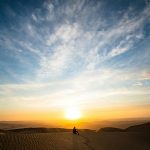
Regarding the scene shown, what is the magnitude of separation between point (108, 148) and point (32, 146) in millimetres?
9080

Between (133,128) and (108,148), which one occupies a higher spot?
(133,128)

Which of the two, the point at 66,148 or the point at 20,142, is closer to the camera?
the point at 20,142

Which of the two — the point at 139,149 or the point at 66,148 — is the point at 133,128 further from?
the point at 66,148

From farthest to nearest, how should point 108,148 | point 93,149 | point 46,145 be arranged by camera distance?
point 108,148, point 93,149, point 46,145

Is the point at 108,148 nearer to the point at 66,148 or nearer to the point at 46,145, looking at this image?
the point at 66,148

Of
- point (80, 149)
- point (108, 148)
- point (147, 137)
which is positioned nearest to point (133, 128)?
point (147, 137)

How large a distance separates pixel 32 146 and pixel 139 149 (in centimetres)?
1358

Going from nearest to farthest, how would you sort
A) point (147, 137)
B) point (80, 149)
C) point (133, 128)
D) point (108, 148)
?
point (80, 149) → point (108, 148) → point (147, 137) → point (133, 128)

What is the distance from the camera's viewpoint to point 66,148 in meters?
14.4

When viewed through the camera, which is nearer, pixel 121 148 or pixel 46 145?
pixel 46 145

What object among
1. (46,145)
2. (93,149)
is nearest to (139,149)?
(93,149)

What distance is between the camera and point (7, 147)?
34.1ft

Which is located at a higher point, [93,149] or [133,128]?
[133,128]

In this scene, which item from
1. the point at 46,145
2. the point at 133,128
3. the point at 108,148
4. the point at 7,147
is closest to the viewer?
the point at 7,147
